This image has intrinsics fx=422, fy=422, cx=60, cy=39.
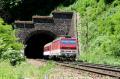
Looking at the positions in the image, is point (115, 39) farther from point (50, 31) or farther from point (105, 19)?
point (50, 31)

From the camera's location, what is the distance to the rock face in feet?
167

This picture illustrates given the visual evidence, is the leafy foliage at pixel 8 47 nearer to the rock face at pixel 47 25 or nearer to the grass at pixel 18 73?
the grass at pixel 18 73

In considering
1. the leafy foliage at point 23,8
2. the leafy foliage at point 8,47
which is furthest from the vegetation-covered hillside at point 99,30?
the leafy foliage at point 23,8

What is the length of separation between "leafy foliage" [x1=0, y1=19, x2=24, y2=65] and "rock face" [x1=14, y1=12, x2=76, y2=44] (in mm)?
25959

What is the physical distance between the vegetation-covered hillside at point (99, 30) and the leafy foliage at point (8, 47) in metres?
7.10

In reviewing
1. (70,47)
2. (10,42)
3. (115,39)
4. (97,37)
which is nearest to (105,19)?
(97,37)

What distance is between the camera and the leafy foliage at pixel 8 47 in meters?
21.8

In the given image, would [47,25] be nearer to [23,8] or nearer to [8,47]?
[23,8]

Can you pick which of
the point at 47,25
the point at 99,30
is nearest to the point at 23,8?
the point at 47,25

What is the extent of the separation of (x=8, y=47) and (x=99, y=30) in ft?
50.0

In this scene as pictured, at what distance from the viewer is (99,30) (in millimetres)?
36969

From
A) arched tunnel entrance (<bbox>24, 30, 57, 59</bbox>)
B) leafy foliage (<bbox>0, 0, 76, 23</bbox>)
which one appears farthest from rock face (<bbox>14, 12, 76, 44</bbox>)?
arched tunnel entrance (<bbox>24, 30, 57, 59</bbox>)

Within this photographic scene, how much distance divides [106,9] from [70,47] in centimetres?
525

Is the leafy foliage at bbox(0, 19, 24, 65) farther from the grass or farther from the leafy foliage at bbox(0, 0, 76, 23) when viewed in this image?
the leafy foliage at bbox(0, 0, 76, 23)
